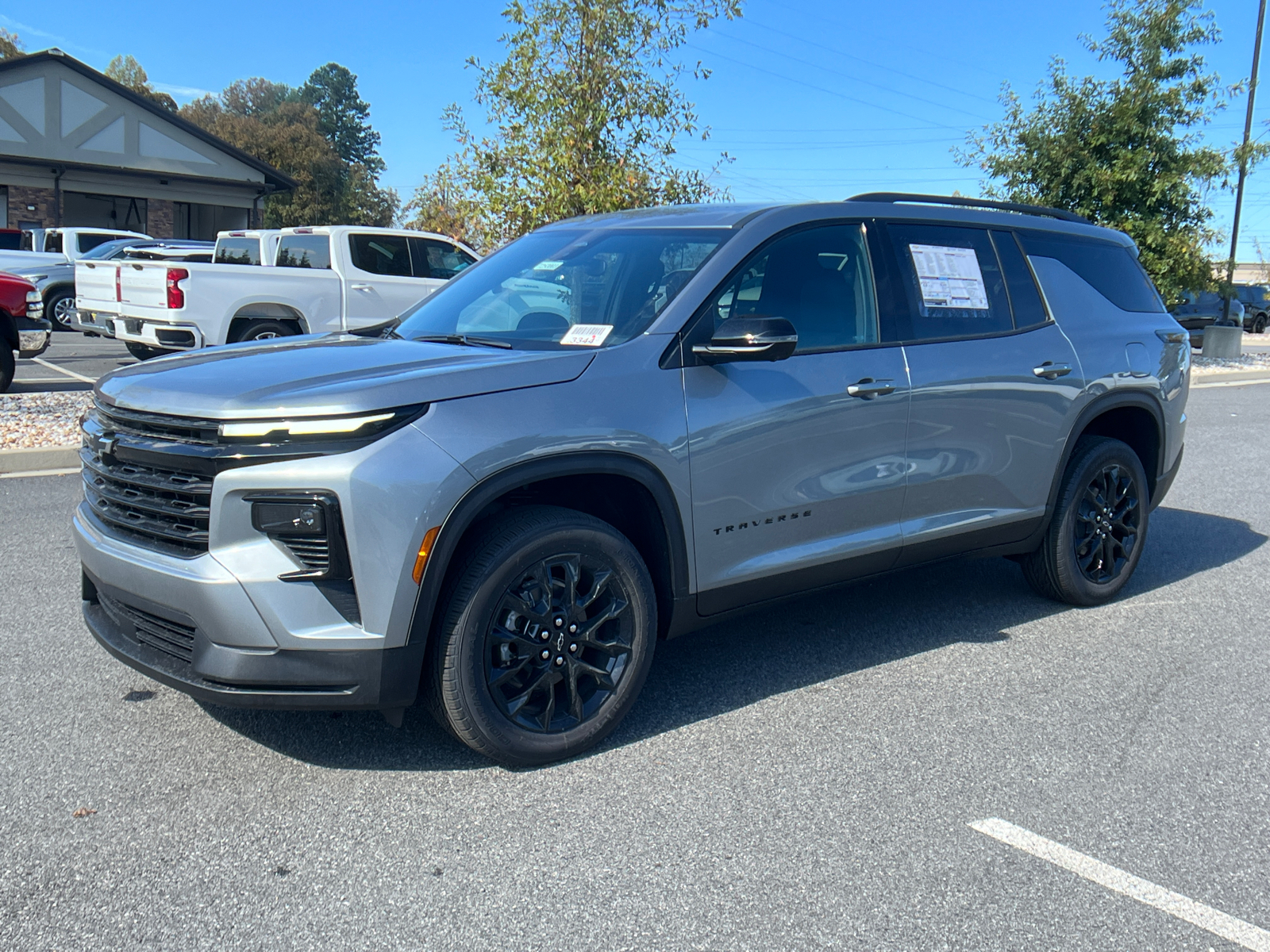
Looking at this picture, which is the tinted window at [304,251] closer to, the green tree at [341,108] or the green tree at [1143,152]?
the green tree at [1143,152]

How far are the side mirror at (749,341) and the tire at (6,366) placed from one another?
10.3 metres

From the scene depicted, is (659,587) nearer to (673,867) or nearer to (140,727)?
(673,867)

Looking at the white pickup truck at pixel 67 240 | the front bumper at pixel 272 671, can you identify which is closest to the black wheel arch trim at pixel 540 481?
the front bumper at pixel 272 671

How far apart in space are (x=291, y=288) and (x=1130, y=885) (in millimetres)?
11223

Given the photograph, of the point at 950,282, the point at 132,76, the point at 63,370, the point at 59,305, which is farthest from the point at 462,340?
the point at 132,76

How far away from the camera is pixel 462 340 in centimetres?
418

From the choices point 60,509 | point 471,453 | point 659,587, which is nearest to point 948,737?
point 659,587

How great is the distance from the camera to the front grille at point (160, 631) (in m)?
3.30

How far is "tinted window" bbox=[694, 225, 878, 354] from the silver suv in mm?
13

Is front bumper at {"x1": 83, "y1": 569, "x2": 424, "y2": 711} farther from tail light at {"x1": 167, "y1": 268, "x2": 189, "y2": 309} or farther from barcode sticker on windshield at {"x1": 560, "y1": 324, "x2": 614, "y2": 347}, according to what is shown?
tail light at {"x1": 167, "y1": 268, "x2": 189, "y2": 309}

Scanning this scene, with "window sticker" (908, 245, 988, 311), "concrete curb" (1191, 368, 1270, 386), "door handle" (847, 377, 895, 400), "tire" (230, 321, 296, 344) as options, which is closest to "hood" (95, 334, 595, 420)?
"door handle" (847, 377, 895, 400)

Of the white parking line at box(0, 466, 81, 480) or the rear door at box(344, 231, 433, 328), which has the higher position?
the rear door at box(344, 231, 433, 328)

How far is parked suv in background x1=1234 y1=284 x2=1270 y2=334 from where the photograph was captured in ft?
124

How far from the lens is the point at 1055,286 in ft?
17.4
